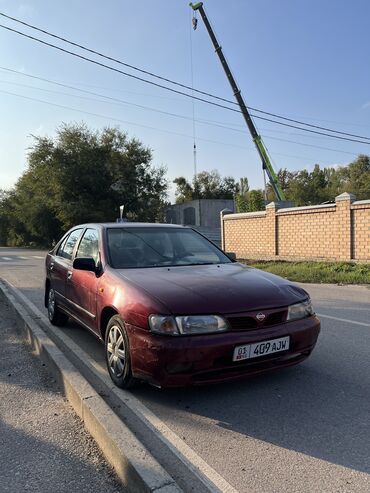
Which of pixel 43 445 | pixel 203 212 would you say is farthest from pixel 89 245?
pixel 203 212

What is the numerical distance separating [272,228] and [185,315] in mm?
16827

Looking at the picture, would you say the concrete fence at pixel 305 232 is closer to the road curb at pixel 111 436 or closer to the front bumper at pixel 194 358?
the front bumper at pixel 194 358

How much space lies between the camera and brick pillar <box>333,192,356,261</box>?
Answer: 52.2ft

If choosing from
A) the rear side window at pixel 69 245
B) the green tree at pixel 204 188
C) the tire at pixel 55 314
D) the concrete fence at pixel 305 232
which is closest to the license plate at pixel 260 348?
the rear side window at pixel 69 245

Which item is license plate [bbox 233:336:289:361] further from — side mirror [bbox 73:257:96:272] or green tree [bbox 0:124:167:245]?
green tree [bbox 0:124:167:245]

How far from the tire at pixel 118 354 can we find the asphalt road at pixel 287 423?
0.68 feet

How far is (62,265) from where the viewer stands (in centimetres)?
613

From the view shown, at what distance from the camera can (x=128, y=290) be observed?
12.8 ft

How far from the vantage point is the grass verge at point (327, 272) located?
1299 cm

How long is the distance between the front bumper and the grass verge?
32.7 feet

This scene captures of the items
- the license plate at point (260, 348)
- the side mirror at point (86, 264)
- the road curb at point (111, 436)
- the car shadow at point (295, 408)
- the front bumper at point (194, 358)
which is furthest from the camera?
the side mirror at point (86, 264)

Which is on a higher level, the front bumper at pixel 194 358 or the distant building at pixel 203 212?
the distant building at pixel 203 212

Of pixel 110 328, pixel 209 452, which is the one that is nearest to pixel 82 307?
pixel 110 328

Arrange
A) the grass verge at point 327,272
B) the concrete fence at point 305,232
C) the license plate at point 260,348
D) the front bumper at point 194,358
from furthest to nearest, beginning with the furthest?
the concrete fence at point 305,232, the grass verge at point 327,272, the license plate at point 260,348, the front bumper at point 194,358
